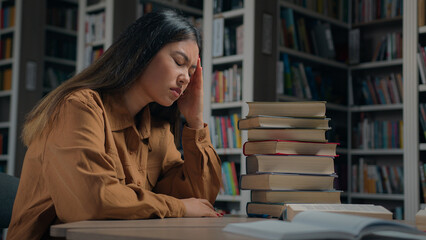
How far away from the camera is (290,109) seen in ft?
5.23

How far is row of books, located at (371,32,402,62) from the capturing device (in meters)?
4.58

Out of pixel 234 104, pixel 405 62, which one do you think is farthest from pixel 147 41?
pixel 405 62

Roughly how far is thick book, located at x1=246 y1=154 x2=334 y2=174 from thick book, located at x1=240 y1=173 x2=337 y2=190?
14mm

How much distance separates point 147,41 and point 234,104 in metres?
2.27

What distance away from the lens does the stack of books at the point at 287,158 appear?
1515mm

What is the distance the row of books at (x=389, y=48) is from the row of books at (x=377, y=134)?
1.79ft

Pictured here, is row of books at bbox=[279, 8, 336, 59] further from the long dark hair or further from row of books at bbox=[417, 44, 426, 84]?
the long dark hair

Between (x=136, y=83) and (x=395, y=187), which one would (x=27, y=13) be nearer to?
(x=395, y=187)

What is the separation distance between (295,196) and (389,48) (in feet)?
11.3

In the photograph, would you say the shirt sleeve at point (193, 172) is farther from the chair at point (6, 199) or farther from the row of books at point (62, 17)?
the row of books at point (62, 17)

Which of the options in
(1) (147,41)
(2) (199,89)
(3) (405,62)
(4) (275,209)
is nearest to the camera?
(4) (275,209)

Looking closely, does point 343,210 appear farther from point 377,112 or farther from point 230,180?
point 377,112

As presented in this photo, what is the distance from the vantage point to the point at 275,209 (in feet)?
4.89

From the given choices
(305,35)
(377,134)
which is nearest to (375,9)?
(305,35)
